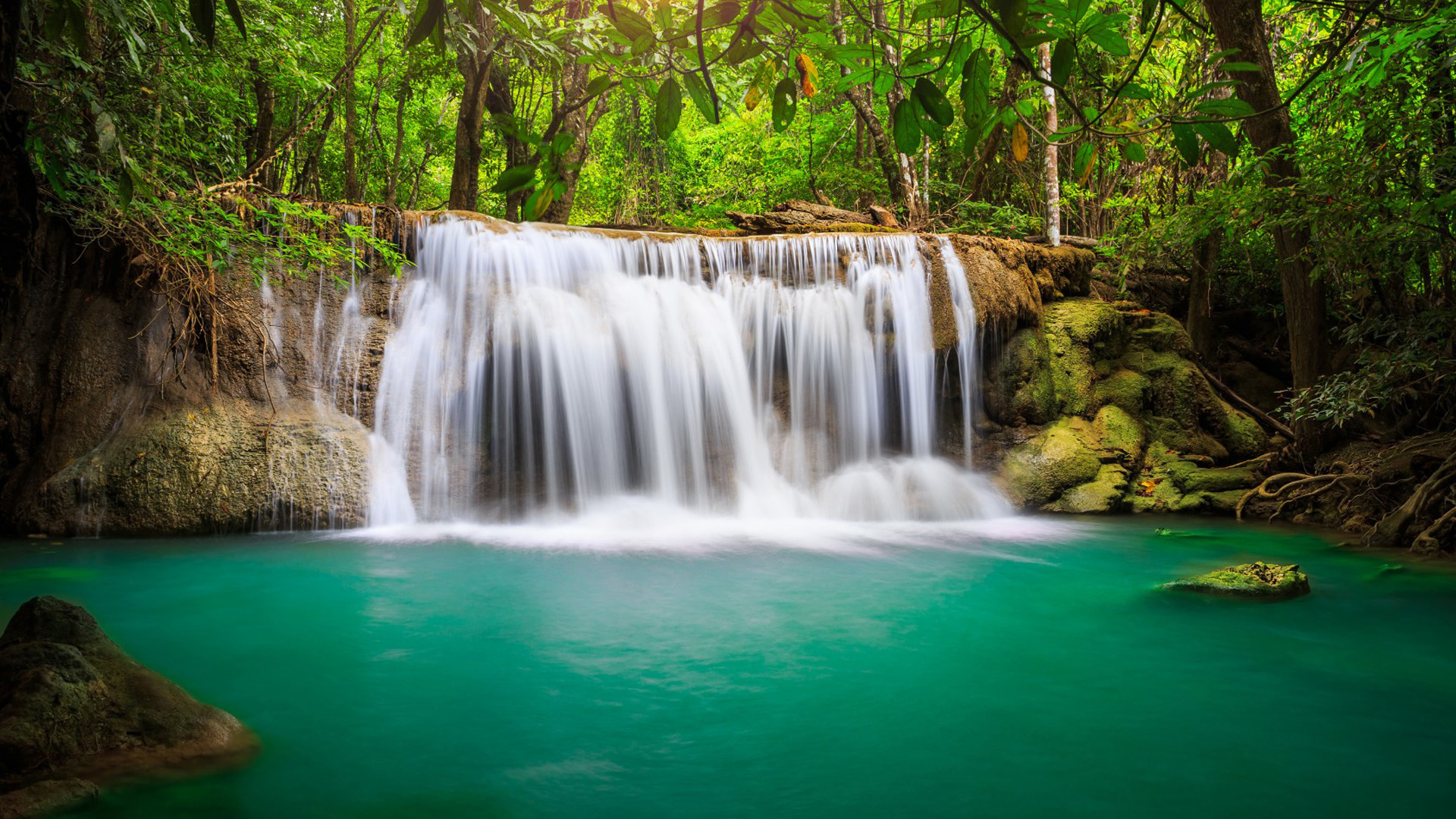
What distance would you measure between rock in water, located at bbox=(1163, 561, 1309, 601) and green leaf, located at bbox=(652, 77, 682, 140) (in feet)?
20.0

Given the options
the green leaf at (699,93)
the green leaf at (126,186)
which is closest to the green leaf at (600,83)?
the green leaf at (699,93)

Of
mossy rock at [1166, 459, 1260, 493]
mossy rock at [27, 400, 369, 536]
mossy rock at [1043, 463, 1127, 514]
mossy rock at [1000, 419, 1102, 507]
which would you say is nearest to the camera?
mossy rock at [27, 400, 369, 536]

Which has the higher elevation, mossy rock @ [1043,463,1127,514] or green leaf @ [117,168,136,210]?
green leaf @ [117,168,136,210]

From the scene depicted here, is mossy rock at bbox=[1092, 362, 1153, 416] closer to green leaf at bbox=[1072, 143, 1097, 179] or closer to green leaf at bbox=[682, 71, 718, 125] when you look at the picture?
green leaf at bbox=[1072, 143, 1097, 179]

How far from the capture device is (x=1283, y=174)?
9125 mm

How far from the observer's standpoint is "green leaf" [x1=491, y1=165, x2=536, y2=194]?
1604 mm

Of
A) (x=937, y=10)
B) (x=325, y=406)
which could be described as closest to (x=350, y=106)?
(x=325, y=406)

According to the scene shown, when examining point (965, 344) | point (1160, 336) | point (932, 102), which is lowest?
point (932, 102)

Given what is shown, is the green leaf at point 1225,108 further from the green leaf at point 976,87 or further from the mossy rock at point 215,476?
the mossy rock at point 215,476

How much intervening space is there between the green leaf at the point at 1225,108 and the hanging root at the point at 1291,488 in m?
9.63

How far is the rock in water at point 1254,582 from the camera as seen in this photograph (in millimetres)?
6121

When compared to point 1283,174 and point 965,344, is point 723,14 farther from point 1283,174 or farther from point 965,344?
point 965,344

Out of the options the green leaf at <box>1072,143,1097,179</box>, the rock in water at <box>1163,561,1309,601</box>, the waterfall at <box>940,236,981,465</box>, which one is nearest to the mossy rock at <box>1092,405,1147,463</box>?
the waterfall at <box>940,236,981,465</box>

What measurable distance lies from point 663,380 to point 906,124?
9196 millimetres
